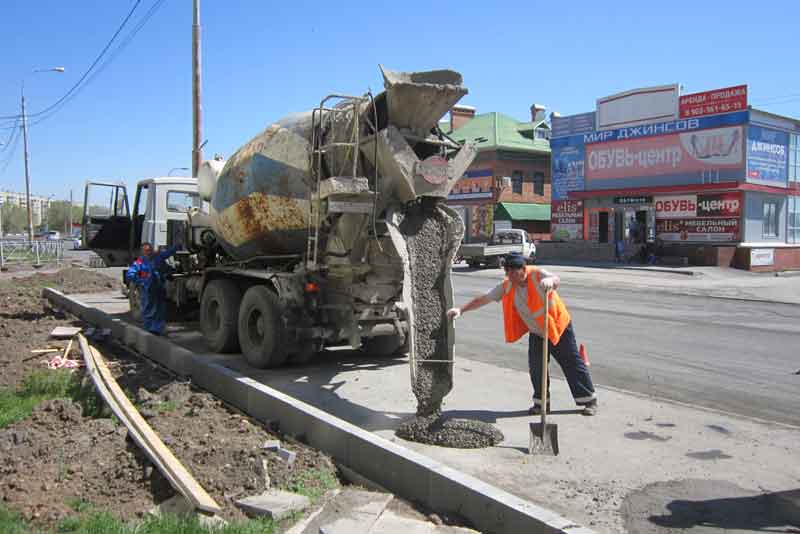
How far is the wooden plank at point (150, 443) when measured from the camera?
13.9ft

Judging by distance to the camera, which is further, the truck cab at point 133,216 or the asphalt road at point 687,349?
the truck cab at point 133,216

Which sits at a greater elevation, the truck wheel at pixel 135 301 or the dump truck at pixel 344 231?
the dump truck at pixel 344 231

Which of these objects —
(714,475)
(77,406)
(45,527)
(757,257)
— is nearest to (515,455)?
(714,475)

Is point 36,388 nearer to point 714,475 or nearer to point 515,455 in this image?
point 515,455

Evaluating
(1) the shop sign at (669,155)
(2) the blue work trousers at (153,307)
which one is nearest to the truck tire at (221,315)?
(2) the blue work trousers at (153,307)

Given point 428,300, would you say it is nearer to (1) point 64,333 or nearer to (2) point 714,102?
(1) point 64,333

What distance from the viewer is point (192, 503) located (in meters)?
4.19

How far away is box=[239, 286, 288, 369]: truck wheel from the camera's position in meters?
7.87

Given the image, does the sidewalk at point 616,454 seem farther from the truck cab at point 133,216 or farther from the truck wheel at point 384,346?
the truck cab at point 133,216

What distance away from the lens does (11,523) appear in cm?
389

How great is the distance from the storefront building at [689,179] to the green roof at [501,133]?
8.35 meters

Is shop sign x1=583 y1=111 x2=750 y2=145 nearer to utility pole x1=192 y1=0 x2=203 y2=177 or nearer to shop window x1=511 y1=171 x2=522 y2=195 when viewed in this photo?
shop window x1=511 y1=171 x2=522 y2=195

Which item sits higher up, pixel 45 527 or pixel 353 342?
pixel 353 342

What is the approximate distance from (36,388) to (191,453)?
12.0 ft
